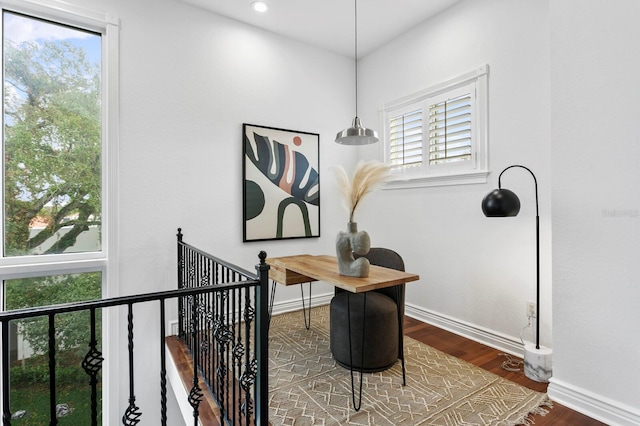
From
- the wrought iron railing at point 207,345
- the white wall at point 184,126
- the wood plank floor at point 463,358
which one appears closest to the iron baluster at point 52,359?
the wrought iron railing at point 207,345

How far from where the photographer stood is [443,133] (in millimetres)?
3201

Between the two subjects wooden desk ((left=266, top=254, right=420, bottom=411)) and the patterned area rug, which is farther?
wooden desk ((left=266, top=254, right=420, bottom=411))

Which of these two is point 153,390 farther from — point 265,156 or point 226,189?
point 265,156

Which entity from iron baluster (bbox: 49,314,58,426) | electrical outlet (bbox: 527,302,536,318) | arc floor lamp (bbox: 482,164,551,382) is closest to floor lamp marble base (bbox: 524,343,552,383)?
arc floor lamp (bbox: 482,164,551,382)

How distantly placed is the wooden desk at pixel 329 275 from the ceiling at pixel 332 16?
2.43 metres

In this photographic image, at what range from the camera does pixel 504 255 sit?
2730 millimetres

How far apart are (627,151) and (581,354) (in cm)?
117

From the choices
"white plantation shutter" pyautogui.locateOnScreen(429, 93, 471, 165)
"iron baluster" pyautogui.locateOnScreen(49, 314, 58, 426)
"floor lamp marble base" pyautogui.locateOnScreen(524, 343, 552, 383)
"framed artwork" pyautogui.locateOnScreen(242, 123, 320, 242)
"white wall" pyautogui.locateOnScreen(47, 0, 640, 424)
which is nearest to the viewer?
"iron baluster" pyautogui.locateOnScreen(49, 314, 58, 426)

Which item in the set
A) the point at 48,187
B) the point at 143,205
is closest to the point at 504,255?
the point at 143,205

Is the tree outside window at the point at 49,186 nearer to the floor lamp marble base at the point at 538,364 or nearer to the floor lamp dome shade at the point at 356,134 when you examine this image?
the floor lamp dome shade at the point at 356,134

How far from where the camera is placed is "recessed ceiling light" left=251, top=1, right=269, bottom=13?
3094 mm

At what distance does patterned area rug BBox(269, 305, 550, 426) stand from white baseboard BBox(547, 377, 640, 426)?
0.10 metres

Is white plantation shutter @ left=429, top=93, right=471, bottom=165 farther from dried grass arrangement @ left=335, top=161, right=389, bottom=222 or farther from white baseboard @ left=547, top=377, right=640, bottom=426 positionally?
white baseboard @ left=547, top=377, right=640, bottom=426

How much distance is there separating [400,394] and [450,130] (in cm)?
234
